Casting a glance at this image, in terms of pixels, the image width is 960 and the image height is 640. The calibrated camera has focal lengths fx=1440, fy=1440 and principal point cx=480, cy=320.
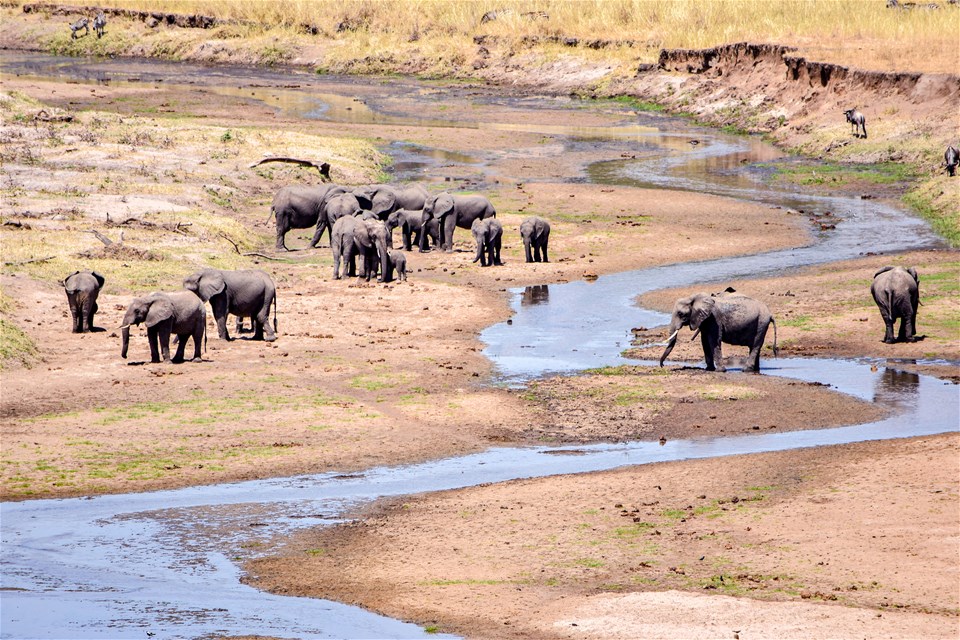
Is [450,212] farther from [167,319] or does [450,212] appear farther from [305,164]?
[167,319]

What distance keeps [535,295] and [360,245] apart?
371cm

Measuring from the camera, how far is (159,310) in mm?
21141

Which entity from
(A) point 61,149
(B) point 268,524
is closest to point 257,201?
(A) point 61,149

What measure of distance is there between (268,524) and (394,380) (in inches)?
250

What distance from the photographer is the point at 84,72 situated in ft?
263

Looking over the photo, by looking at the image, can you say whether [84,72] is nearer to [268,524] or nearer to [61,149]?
[61,149]

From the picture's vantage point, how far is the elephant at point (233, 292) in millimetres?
22859

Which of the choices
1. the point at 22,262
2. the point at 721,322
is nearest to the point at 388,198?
the point at 22,262

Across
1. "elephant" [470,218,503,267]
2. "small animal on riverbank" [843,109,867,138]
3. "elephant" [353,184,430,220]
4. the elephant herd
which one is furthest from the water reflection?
"small animal on riverbank" [843,109,867,138]

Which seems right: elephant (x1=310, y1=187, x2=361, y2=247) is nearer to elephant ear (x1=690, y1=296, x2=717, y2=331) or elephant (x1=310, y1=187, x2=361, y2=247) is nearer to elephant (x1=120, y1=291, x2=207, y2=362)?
elephant (x1=120, y1=291, x2=207, y2=362)

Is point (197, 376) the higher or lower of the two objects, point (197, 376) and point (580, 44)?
the lower

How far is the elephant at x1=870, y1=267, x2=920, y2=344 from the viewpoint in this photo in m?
24.1

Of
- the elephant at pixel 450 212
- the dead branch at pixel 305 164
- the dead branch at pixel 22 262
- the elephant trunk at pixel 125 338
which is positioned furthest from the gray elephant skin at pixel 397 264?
the dead branch at pixel 305 164

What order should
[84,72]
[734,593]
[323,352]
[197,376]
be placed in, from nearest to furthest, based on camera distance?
[734,593]
[197,376]
[323,352]
[84,72]
